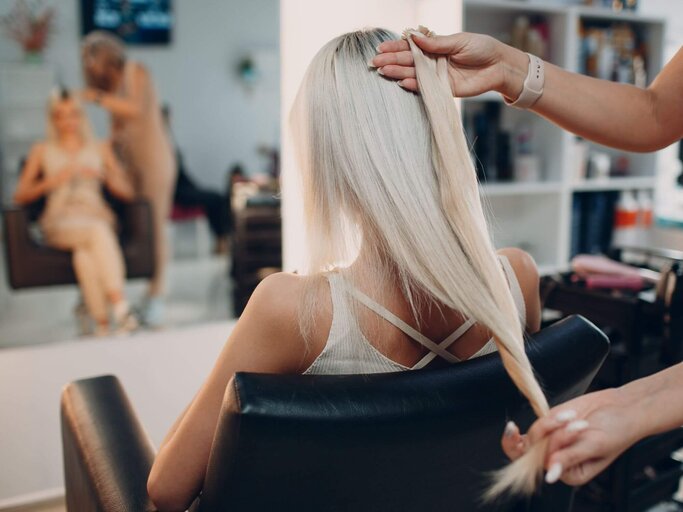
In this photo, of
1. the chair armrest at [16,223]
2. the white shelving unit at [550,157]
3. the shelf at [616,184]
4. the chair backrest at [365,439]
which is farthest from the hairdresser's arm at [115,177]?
the chair backrest at [365,439]

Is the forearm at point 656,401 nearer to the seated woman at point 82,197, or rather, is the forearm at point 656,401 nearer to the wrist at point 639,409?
the wrist at point 639,409

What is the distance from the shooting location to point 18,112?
270 centimetres

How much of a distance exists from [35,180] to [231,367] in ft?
7.71

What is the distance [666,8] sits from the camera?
3.57 m

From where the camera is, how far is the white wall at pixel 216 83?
3.00m

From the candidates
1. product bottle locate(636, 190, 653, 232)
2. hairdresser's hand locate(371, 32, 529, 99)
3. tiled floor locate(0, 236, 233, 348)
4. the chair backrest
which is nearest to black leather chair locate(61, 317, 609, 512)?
the chair backrest

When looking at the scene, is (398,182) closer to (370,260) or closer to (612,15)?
(370,260)

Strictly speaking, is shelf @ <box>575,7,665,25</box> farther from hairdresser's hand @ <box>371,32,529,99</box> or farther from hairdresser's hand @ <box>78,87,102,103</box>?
hairdresser's hand @ <box>78,87,102,103</box>

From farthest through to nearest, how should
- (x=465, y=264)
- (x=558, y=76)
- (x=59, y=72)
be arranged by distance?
(x=59, y=72)
(x=558, y=76)
(x=465, y=264)

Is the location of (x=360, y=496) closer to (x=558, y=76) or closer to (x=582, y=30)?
(x=558, y=76)

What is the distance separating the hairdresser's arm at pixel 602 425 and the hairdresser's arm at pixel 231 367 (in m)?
0.32

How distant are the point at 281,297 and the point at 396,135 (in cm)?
28

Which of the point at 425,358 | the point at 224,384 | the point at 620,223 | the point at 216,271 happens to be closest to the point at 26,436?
the point at 216,271

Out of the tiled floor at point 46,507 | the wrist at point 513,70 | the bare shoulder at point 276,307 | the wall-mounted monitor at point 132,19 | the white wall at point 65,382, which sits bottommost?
the tiled floor at point 46,507
